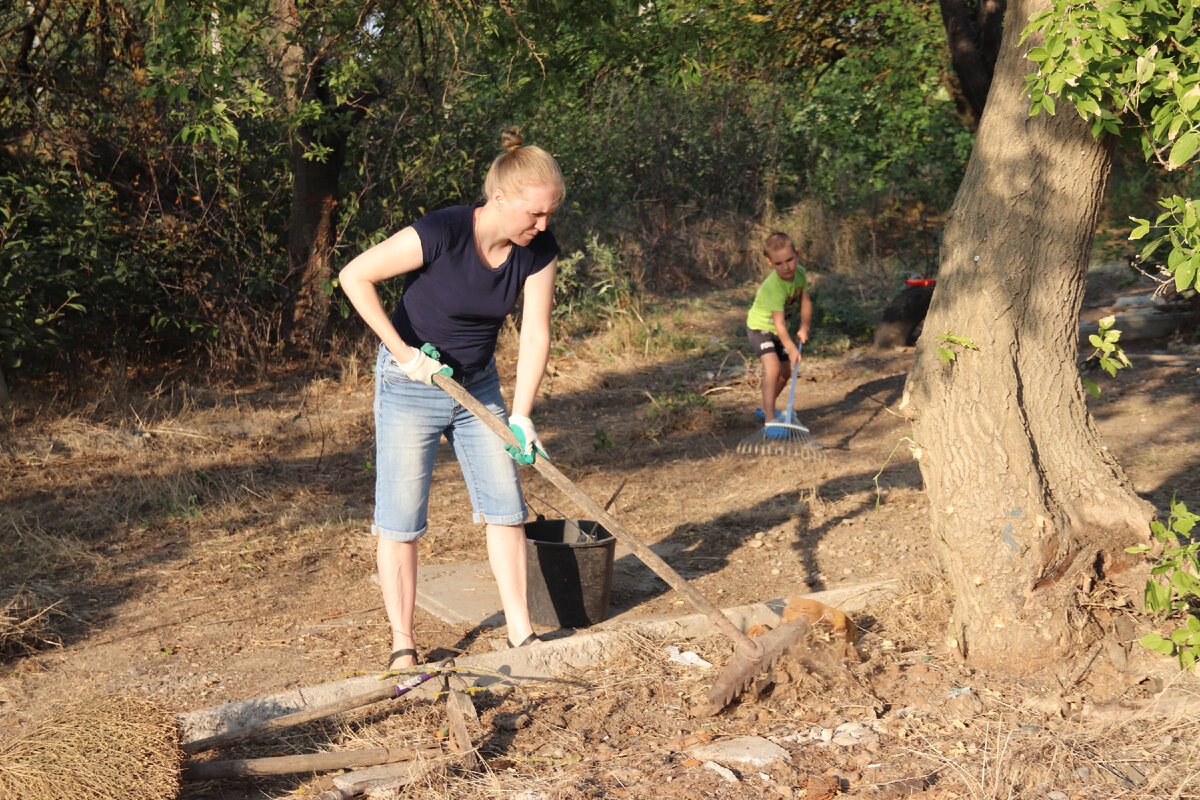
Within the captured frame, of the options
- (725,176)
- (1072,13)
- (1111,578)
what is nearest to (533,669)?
(1111,578)

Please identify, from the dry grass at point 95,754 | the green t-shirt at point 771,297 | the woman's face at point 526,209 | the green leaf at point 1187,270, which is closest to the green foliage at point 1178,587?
the green leaf at point 1187,270

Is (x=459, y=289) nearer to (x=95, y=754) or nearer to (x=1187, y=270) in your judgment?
(x=95, y=754)

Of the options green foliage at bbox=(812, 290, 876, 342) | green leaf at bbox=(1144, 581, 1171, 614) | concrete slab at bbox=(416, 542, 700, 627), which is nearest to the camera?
green leaf at bbox=(1144, 581, 1171, 614)

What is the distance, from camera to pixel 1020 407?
3738 mm

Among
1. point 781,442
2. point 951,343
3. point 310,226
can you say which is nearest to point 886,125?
point 310,226

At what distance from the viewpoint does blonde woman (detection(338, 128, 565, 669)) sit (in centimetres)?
344

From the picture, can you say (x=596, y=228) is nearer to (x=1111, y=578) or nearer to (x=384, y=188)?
(x=384, y=188)

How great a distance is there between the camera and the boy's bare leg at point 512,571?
12.6 ft

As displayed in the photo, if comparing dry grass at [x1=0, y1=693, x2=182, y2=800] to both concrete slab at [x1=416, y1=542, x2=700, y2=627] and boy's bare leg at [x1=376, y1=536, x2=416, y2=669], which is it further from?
concrete slab at [x1=416, y1=542, x2=700, y2=627]

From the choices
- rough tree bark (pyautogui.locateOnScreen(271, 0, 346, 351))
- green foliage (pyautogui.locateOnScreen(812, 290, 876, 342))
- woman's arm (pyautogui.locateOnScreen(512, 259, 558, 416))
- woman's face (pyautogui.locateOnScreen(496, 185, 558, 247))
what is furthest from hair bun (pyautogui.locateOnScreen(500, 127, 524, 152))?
green foliage (pyautogui.locateOnScreen(812, 290, 876, 342))

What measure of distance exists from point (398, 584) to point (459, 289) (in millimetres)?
1084

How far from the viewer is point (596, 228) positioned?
1287cm

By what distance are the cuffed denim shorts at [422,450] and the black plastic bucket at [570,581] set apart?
398 mm

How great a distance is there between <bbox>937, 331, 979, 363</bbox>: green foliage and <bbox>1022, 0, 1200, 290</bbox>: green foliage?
0.72 meters
